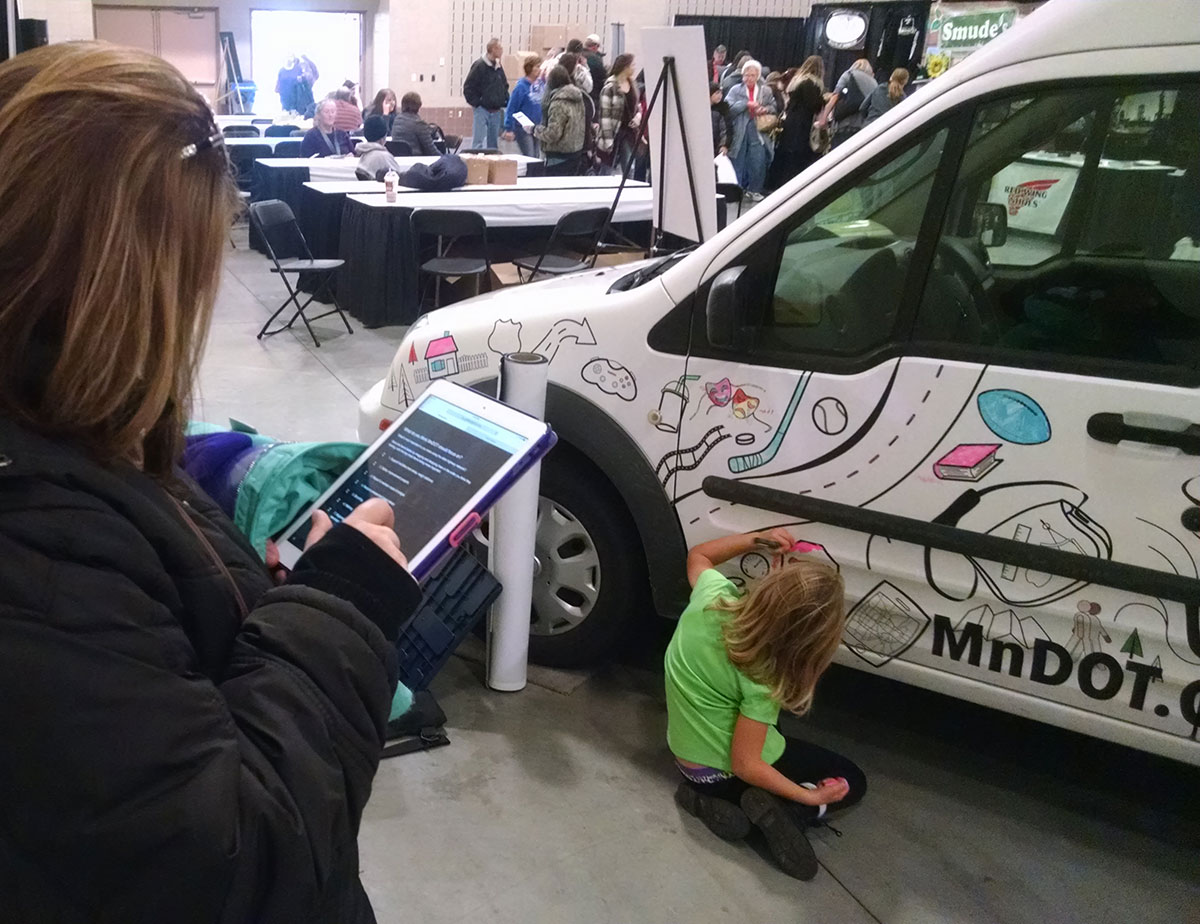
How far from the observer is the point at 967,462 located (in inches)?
94.1

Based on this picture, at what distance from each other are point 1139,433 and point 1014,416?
25 cm

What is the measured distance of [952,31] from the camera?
555 inches

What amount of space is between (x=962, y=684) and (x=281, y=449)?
172 centimetres

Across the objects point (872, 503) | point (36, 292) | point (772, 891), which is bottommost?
point (772, 891)

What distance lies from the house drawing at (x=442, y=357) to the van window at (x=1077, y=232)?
1406mm

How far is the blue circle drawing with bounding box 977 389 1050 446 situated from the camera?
7.52 feet

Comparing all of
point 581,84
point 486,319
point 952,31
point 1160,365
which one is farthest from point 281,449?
point 952,31

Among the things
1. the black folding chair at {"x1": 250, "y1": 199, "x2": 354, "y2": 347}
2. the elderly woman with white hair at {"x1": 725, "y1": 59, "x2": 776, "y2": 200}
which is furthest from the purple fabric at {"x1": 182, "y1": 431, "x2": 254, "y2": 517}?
the elderly woman with white hair at {"x1": 725, "y1": 59, "x2": 776, "y2": 200}

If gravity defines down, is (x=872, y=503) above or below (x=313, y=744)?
below

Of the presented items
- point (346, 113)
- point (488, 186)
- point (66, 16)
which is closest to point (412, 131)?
point (346, 113)

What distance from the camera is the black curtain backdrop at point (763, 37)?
18672 millimetres

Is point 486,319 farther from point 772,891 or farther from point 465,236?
point 465,236

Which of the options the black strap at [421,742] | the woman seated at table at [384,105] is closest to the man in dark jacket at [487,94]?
the woman seated at table at [384,105]

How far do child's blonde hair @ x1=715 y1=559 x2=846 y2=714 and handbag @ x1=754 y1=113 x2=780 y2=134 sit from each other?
40.2 feet
